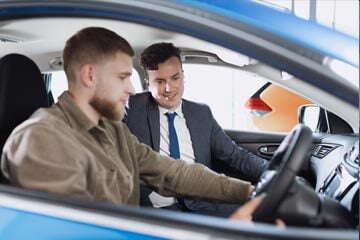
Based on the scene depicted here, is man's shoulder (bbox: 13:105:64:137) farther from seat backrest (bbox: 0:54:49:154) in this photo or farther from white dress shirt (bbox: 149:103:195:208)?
white dress shirt (bbox: 149:103:195:208)

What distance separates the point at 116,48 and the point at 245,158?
1156mm

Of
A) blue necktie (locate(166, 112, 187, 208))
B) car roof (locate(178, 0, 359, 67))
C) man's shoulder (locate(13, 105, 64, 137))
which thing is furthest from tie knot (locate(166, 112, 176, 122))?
car roof (locate(178, 0, 359, 67))

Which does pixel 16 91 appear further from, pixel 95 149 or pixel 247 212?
pixel 247 212

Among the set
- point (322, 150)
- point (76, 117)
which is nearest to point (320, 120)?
point (322, 150)

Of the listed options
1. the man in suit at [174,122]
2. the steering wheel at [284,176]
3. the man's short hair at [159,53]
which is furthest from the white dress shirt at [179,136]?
the steering wheel at [284,176]

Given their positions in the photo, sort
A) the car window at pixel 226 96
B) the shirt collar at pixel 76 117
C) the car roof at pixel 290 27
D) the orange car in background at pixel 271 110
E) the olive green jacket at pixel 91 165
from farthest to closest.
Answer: the car window at pixel 226 96
the orange car in background at pixel 271 110
the shirt collar at pixel 76 117
the olive green jacket at pixel 91 165
the car roof at pixel 290 27

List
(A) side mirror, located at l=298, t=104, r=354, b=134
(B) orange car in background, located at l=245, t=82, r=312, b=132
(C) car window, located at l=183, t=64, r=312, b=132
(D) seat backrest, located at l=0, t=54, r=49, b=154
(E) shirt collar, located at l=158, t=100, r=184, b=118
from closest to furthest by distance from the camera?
(D) seat backrest, located at l=0, t=54, r=49, b=154, (E) shirt collar, located at l=158, t=100, r=184, b=118, (A) side mirror, located at l=298, t=104, r=354, b=134, (C) car window, located at l=183, t=64, r=312, b=132, (B) orange car in background, located at l=245, t=82, r=312, b=132

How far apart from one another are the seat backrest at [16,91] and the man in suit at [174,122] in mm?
772

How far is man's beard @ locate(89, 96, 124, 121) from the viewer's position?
6.48ft

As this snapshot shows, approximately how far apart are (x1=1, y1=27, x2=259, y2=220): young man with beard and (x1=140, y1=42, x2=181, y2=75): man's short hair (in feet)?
2.36

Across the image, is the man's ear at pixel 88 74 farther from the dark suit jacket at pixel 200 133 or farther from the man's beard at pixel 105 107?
the dark suit jacket at pixel 200 133

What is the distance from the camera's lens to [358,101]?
1318 mm

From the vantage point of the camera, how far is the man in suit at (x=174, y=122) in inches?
112

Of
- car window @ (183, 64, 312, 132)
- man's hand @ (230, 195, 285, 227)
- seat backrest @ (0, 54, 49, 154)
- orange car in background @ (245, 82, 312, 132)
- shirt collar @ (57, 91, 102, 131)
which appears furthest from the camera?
orange car in background @ (245, 82, 312, 132)
